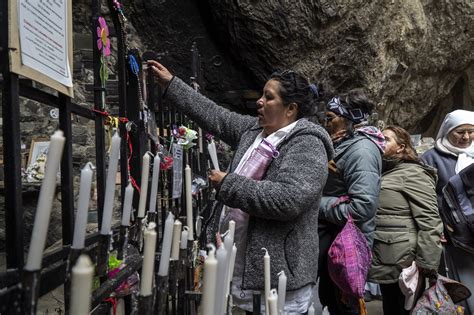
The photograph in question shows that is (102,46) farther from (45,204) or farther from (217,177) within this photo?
(45,204)

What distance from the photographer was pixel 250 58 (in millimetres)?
4359

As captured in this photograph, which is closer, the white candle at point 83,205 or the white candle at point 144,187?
the white candle at point 83,205

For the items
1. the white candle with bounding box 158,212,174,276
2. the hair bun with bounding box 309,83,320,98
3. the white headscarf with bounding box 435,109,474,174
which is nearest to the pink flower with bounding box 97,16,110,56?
the white candle with bounding box 158,212,174,276

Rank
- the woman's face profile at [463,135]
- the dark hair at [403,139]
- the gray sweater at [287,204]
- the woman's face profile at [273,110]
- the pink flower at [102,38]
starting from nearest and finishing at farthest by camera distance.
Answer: the pink flower at [102,38] → the gray sweater at [287,204] → the woman's face profile at [273,110] → the dark hair at [403,139] → the woman's face profile at [463,135]

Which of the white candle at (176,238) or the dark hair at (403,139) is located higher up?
the dark hair at (403,139)

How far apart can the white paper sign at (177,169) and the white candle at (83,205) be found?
121 cm

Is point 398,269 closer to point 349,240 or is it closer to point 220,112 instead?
point 349,240

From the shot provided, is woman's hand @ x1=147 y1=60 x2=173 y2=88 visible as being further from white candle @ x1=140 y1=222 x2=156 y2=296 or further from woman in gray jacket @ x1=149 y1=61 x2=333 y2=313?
white candle @ x1=140 y1=222 x2=156 y2=296

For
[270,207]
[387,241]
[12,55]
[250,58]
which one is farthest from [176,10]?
[12,55]

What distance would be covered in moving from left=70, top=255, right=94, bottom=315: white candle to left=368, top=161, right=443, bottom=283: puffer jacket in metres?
2.03

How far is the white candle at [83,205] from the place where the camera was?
1.93 feet

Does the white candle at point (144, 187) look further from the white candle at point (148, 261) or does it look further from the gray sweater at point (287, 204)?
the gray sweater at point (287, 204)

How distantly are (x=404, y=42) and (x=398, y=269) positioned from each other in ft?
12.3

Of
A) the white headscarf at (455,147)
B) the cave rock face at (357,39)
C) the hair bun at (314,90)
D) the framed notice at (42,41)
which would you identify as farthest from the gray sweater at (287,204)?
the cave rock face at (357,39)
